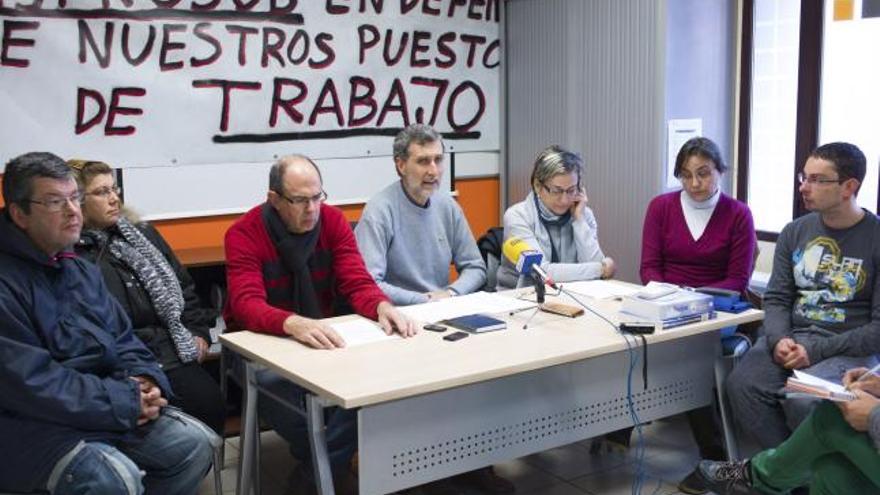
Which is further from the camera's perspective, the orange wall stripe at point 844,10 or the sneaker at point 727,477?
the orange wall stripe at point 844,10

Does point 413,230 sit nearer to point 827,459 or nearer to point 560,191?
point 560,191

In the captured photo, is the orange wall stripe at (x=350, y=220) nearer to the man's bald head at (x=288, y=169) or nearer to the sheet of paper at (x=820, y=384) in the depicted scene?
the man's bald head at (x=288, y=169)

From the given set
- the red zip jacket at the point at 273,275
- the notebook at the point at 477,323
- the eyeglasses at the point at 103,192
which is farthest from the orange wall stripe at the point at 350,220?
the notebook at the point at 477,323

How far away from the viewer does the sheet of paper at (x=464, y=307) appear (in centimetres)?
287

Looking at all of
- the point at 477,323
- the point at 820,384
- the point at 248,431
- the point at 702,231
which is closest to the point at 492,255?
the point at 702,231

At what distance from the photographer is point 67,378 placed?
2.24 meters

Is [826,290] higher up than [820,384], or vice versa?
[826,290]

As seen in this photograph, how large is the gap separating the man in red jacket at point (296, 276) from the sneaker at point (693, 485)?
1.23m

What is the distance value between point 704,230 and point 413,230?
1.17 m

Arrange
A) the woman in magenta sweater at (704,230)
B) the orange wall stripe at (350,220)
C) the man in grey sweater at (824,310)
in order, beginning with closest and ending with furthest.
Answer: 1. the man in grey sweater at (824,310)
2. the woman in magenta sweater at (704,230)
3. the orange wall stripe at (350,220)

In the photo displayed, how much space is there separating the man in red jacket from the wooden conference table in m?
0.14

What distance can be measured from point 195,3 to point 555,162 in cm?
173

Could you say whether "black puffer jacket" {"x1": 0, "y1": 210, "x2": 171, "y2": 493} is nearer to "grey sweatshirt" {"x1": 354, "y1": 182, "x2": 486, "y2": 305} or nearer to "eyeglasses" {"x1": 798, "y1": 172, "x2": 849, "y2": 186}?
"grey sweatshirt" {"x1": 354, "y1": 182, "x2": 486, "y2": 305}

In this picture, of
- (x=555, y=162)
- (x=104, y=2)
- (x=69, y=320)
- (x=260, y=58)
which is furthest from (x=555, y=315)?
(x=104, y=2)
